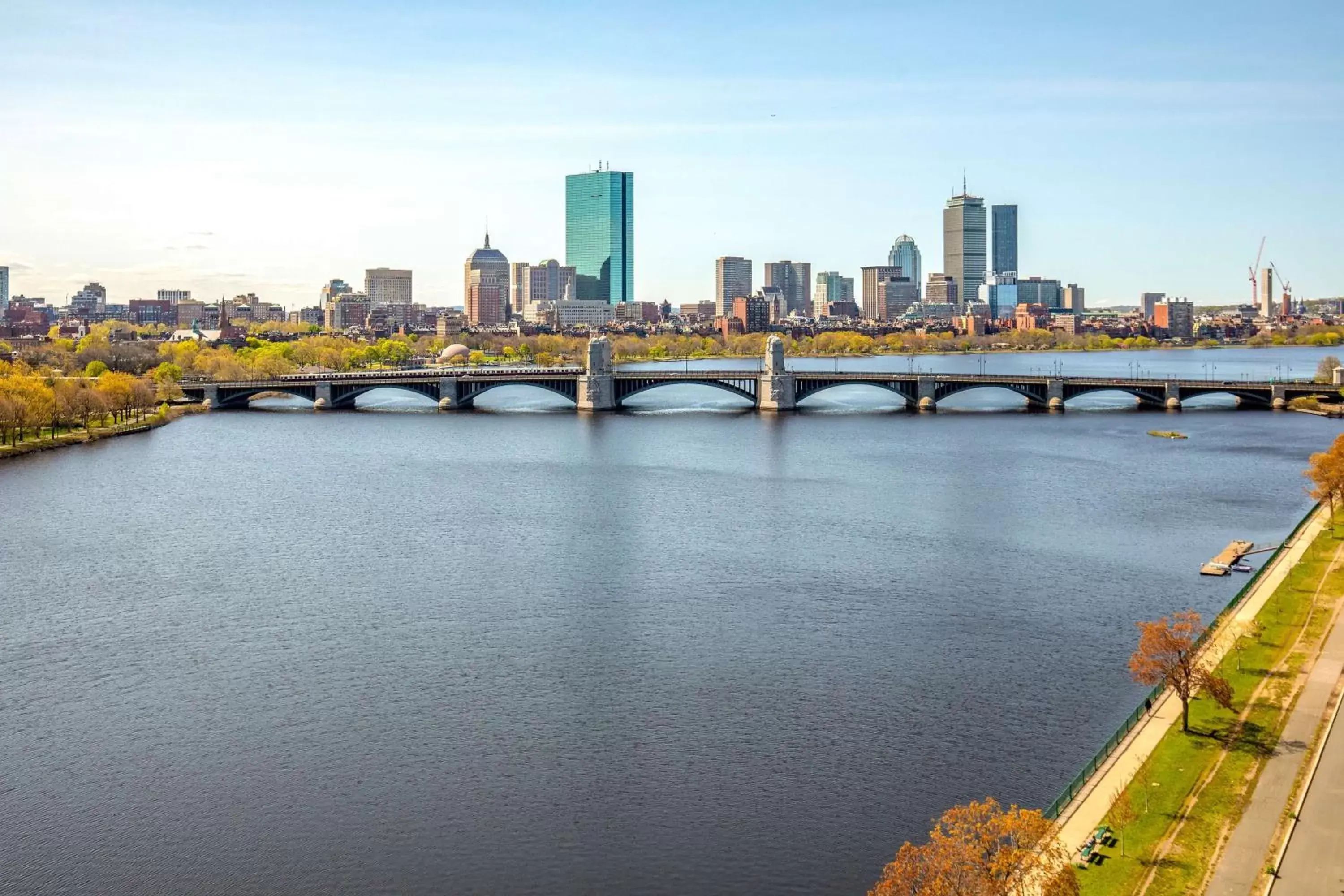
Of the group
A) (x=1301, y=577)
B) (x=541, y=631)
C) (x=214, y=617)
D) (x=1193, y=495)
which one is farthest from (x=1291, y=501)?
(x=214, y=617)

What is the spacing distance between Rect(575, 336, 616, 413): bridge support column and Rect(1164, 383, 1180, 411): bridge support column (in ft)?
154

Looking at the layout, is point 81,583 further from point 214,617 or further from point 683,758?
point 683,758

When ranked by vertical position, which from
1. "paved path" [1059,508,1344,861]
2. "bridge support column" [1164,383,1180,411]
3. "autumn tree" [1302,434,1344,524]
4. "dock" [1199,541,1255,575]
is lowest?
"paved path" [1059,508,1344,861]

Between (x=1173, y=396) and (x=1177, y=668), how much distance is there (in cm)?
9213

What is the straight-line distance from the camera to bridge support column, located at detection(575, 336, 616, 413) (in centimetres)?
11594

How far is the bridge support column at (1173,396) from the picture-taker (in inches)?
4456

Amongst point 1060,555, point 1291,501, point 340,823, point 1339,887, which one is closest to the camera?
point 1339,887

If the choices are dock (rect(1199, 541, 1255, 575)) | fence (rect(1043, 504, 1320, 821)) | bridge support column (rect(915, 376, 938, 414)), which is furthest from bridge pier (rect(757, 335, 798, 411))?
fence (rect(1043, 504, 1320, 821))

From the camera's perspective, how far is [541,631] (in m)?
39.0

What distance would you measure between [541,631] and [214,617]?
10.3 meters

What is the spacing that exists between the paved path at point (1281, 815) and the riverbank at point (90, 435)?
72.1 meters

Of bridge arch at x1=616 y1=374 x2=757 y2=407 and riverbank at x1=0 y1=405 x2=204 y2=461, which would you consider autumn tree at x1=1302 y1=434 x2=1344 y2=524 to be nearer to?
bridge arch at x1=616 y1=374 x2=757 y2=407

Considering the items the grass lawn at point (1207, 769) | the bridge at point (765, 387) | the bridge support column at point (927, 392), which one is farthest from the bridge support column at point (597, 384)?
the grass lawn at point (1207, 769)

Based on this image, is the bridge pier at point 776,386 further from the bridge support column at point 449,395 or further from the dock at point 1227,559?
the dock at point 1227,559
